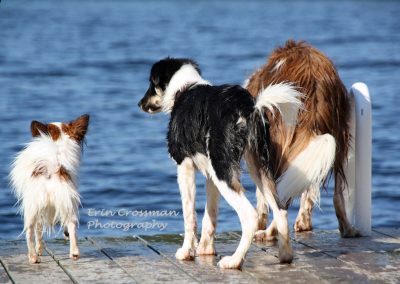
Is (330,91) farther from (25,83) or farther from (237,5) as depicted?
(237,5)

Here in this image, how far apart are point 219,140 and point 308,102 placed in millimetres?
915

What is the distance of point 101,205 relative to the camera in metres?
11.9

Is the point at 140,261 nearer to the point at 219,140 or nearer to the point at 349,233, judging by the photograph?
the point at 219,140

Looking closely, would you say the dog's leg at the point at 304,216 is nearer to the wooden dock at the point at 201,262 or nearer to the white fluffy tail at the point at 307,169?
the wooden dock at the point at 201,262

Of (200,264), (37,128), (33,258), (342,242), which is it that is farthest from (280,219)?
(37,128)

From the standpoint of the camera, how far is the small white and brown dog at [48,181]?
6004 mm

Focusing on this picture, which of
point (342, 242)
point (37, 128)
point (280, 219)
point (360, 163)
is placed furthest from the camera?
point (360, 163)

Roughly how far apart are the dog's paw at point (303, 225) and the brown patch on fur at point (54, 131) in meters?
1.96

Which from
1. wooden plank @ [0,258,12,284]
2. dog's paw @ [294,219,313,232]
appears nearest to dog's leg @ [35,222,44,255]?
wooden plank @ [0,258,12,284]

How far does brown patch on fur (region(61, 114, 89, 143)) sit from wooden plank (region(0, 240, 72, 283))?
81cm

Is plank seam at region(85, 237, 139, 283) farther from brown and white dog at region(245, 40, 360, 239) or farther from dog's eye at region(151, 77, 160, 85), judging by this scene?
dog's eye at region(151, 77, 160, 85)

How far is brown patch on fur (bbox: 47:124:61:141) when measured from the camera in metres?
6.25

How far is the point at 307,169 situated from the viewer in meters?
6.07

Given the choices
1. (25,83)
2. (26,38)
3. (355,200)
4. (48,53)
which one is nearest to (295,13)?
(26,38)
